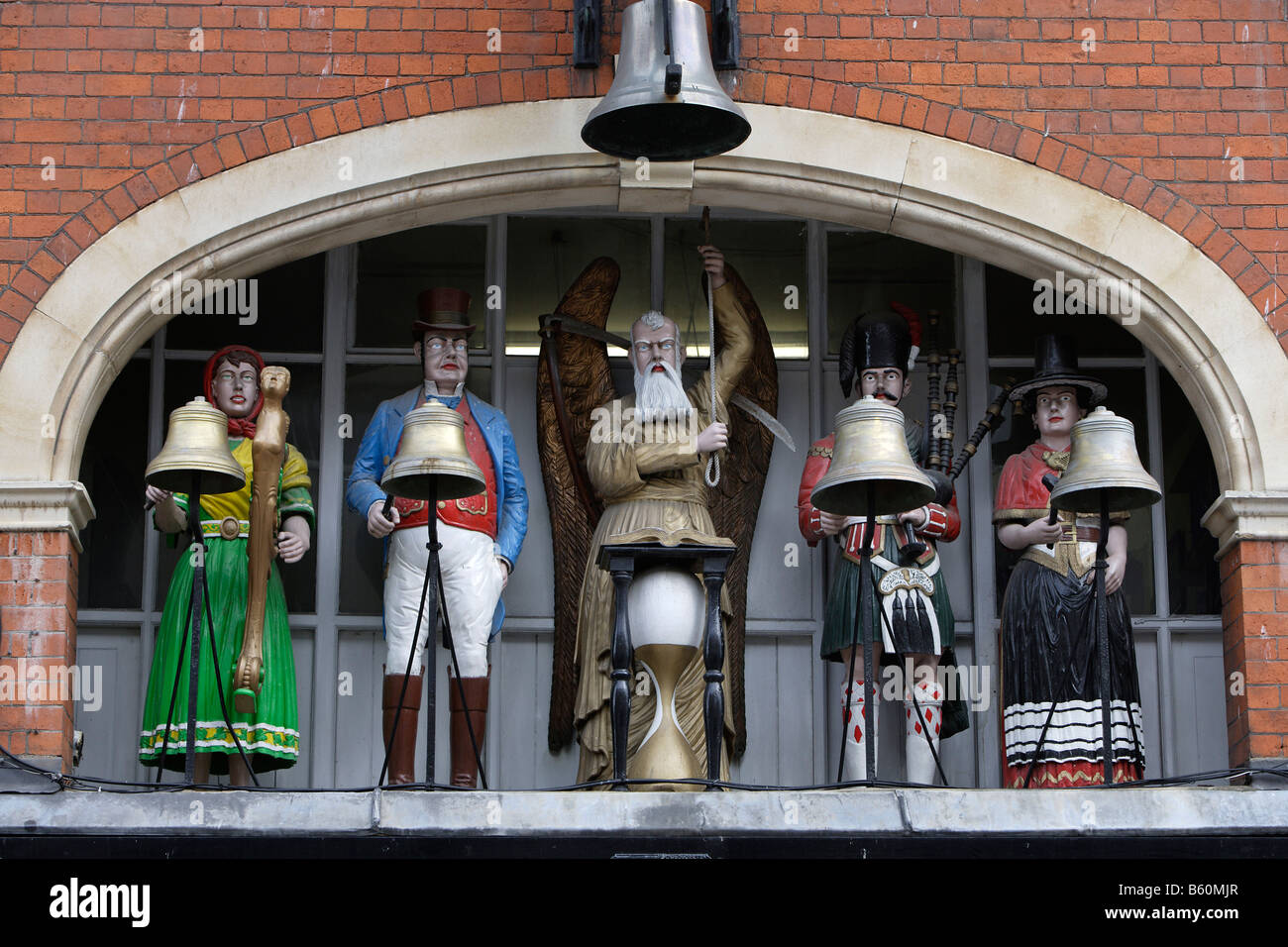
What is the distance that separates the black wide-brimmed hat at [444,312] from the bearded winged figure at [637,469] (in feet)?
1.52

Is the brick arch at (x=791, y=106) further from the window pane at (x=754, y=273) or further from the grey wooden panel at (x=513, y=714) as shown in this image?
the grey wooden panel at (x=513, y=714)

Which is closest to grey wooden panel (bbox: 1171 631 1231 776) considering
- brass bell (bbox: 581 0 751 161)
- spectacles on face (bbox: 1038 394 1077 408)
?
spectacles on face (bbox: 1038 394 1077 408)

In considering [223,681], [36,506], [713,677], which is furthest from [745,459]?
[36,506]

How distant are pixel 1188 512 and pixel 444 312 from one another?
11.2 ft

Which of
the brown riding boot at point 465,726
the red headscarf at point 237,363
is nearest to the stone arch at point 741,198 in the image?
the red headscarf at point 237,363

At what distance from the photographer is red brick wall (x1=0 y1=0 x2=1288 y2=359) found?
31.5ft

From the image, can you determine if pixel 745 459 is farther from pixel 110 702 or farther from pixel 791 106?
pixel 110 702

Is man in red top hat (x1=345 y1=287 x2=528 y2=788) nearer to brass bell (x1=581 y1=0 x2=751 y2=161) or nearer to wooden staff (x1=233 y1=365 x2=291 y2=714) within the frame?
wooden staff (x1=233 y1=365 x2=291 y2=714)

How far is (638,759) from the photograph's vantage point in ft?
30.5

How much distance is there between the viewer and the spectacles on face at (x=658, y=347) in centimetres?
1009

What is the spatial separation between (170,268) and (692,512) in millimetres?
2313

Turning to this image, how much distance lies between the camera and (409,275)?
36.1ft
